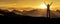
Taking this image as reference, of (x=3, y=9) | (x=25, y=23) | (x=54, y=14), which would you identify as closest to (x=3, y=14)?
(x=3, y=9)

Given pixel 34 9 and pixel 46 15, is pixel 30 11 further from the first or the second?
pixel 46 15

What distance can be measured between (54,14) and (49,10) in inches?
2.5

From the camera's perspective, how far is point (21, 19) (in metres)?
1.29

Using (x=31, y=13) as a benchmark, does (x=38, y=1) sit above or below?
above

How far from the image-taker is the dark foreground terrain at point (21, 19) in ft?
4.16

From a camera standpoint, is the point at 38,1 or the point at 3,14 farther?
the point at 38,1

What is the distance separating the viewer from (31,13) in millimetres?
1277

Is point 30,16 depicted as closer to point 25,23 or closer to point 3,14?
point 25,23

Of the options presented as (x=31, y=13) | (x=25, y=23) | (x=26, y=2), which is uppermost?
(x=26, y=2)

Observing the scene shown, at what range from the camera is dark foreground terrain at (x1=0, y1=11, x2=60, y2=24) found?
4.16 feet

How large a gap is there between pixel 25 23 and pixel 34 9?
17 cm

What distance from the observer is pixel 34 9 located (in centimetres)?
130

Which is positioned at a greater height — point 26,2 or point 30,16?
point 26,2

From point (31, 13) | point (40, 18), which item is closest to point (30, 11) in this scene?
point (31, 13)
